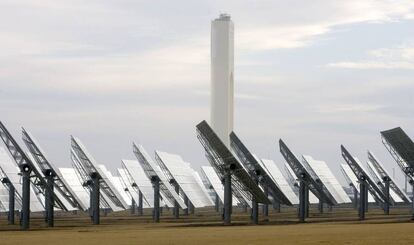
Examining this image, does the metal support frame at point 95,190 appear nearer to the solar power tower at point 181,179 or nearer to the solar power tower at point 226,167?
the solar power tower at point 226,167

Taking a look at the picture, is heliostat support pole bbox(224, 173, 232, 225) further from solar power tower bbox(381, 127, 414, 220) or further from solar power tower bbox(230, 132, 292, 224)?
solar power tower bbox(381, 127, 414, 220)

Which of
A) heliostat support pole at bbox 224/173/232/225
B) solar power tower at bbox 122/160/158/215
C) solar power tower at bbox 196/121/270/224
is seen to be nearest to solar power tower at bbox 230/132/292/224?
solar power tower at bbox 196/121/270/224

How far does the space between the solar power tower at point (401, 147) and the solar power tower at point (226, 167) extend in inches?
569

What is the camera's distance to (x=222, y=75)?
18075 cm

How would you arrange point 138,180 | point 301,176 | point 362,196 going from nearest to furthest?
point 301,176 → point 362,196 → point 138,180

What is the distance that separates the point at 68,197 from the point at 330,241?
31.1 m

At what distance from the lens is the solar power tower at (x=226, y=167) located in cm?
6438

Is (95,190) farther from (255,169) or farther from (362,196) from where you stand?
(362,196)

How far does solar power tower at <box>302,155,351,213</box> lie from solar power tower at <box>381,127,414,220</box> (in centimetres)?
2202

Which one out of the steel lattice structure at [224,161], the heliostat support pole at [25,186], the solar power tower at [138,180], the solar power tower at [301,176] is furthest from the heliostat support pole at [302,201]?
the heliostat support pole at [25,186]

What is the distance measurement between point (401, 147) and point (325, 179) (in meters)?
30.8

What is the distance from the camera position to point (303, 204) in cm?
7675

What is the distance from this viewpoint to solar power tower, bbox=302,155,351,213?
10025 centimetres

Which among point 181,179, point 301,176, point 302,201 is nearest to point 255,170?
point 302,201
